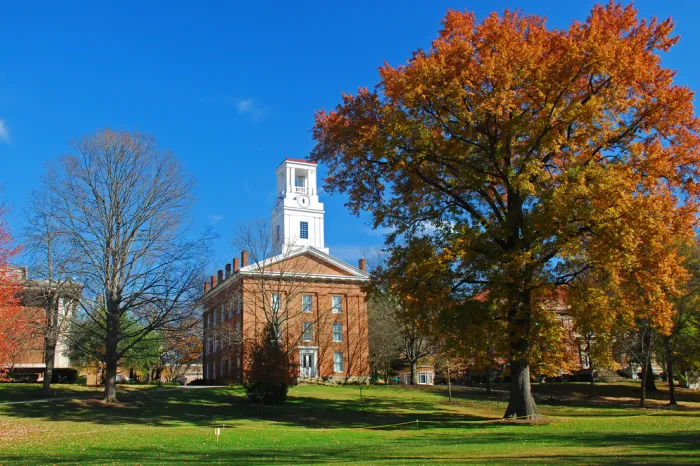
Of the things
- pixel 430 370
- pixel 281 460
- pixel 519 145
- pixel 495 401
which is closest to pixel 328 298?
pixel 430 370

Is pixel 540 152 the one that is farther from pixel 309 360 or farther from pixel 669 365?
pixel 309 360

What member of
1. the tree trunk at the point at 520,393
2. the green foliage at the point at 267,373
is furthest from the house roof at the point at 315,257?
the tree trunk at the point at 520,393

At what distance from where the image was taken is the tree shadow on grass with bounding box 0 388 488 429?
A: 26.6 metres

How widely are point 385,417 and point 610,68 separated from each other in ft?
58.8

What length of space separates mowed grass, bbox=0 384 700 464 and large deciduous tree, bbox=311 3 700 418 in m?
4.66

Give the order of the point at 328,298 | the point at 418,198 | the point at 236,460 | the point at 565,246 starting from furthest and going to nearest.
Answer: the point at 328,298 < the point at 418,198 < the point at 565,246 < the point at 236,460

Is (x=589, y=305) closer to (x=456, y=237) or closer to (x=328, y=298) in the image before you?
(x=456, y=237)

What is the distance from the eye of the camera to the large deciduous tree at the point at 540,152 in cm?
2044

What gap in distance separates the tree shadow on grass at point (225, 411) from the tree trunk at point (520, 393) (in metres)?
2.11

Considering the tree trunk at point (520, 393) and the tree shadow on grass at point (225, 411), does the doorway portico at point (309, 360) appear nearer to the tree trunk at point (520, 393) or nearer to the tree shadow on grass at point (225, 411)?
the tree shadow on grass at point (225, 411)

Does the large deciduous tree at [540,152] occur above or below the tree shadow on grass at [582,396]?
above

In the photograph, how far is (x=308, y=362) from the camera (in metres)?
52.5

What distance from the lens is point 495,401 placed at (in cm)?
3894

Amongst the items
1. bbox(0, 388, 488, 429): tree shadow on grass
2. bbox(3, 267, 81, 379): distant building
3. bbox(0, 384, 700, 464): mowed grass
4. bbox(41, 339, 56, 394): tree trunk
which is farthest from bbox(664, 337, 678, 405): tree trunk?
bbox(41, 339, 56, 394): tree trunk
